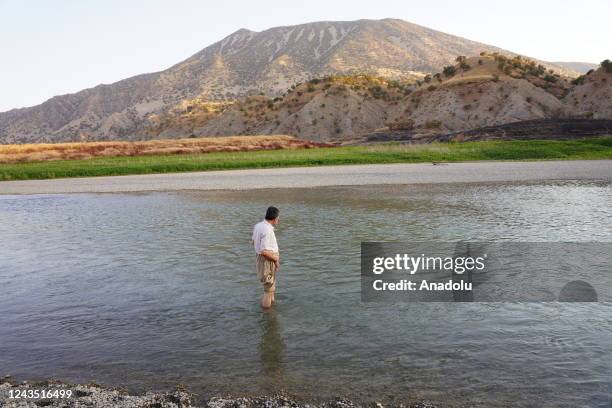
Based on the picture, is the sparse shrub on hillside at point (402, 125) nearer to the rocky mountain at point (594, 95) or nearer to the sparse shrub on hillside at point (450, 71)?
the sparse shrub on hillside at point (450, 71)

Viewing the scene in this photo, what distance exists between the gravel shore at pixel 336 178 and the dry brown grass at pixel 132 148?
850 inches

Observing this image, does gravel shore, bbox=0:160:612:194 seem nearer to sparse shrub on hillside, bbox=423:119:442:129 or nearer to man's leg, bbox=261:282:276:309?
man's leg, bbox=261:282:276:309

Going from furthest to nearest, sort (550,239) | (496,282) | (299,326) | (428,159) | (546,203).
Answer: (428,159) → (546,203) → (550,239) → (496,282) → (299,326)

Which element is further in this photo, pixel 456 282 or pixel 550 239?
pixel 550 239

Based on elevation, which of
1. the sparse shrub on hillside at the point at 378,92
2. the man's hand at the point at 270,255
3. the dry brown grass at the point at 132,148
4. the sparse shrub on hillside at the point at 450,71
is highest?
the sparse shrub on hillside at the point at 450,71

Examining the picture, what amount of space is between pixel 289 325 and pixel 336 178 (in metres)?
29.8

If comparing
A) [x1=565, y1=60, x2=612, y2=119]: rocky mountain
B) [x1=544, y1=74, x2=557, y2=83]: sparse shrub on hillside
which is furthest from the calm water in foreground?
[x1=544, y1=74, x2=557, y2=83]: sparse shrub on hillside

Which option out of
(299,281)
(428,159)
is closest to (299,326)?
(299,281)

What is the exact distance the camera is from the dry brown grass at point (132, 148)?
64625mm

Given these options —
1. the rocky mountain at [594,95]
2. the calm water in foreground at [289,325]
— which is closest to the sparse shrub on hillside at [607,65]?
the rocky mountain at [594,95]

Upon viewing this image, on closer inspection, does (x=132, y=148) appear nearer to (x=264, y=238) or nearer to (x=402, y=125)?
(x=402, y=125)

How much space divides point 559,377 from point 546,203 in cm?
1706

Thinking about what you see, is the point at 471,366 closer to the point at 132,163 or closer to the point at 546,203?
the point at 546,203

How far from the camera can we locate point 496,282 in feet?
36.1
